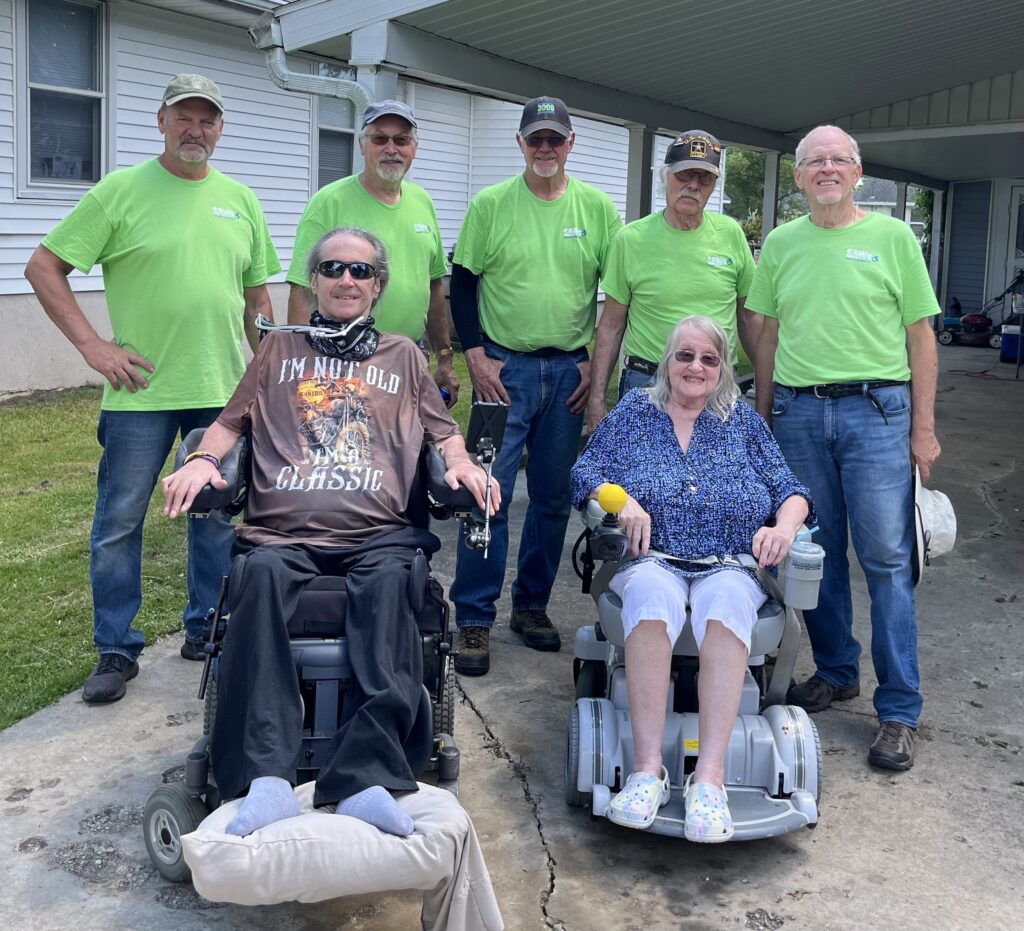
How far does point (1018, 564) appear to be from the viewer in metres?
5.70

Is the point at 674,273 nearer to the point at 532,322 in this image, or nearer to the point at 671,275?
the point at 671,275

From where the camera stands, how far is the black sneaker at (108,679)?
151 inches

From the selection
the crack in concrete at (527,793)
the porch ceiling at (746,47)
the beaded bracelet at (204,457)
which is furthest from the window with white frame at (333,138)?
the beaded bracelet at (204,457)

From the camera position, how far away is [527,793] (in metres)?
3.37

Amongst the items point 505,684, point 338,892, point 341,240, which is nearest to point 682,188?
point 341,240

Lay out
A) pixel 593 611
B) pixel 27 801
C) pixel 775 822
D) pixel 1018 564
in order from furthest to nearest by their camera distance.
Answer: pixel 1018 564 < pixel 593 611 < pixel 27 801 < pixel 775 822

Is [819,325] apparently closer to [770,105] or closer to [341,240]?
[341,240]

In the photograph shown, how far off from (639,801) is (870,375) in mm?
1516

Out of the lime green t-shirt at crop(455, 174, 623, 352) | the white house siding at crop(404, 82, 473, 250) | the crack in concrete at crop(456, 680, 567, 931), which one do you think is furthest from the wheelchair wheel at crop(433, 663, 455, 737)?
the white house siding at crop(404, 82, 473, 250)

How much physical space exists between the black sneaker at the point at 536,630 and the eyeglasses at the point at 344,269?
1.66 m

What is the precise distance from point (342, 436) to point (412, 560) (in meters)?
0.48

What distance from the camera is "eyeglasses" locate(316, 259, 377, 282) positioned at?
340 centimetres

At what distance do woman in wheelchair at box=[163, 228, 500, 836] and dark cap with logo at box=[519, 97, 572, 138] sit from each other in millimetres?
960

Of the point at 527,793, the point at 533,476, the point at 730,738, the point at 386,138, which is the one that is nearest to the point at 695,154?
the point at 386,138
